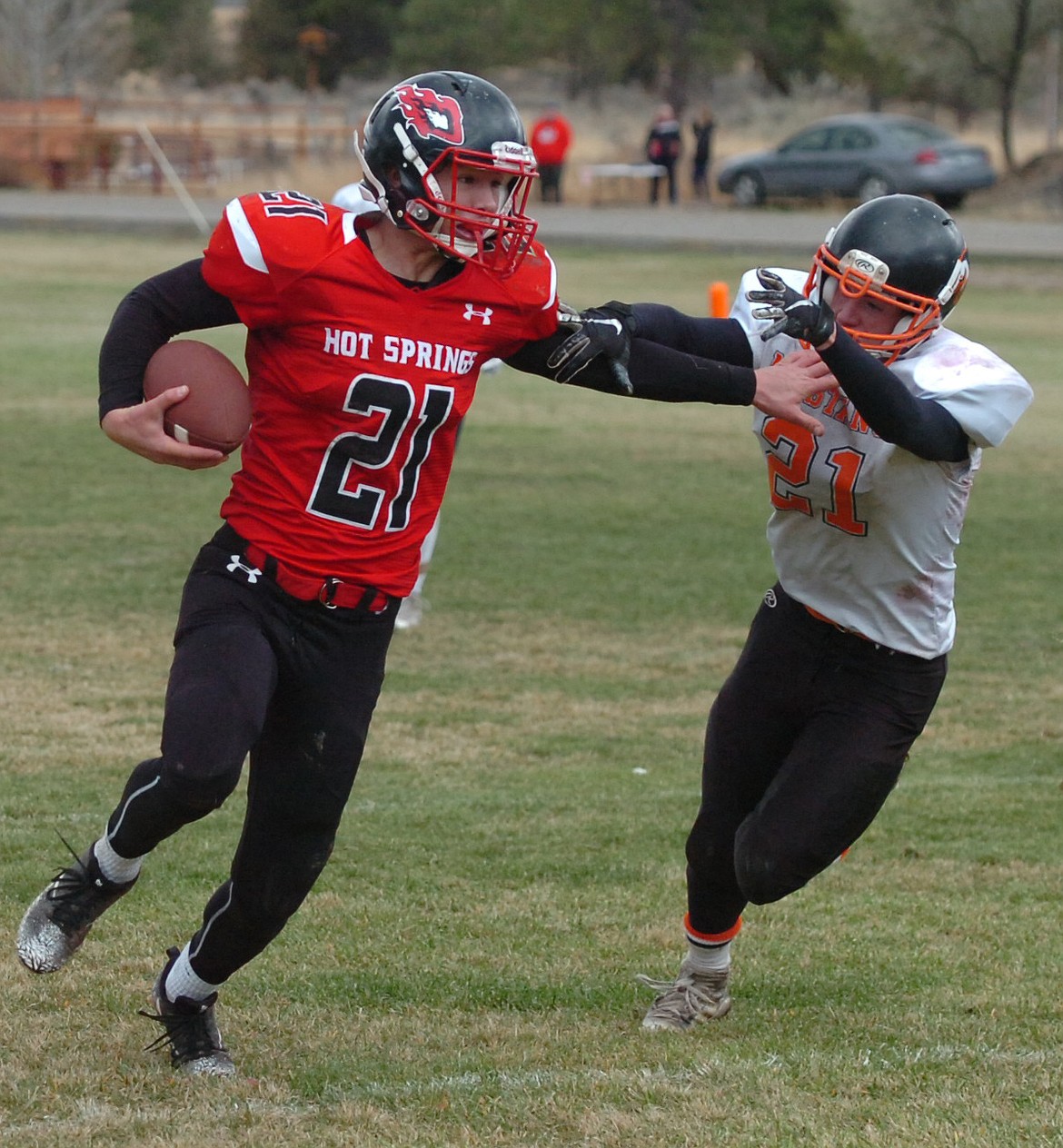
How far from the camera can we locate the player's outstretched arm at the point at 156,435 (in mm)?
3876

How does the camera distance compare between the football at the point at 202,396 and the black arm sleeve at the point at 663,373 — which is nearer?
the football at the point at 202,396

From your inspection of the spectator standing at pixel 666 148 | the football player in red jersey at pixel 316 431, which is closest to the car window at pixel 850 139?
the spectator standing at pixel 666 148

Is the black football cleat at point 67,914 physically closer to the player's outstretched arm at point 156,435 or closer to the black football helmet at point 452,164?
the player's outstretched arm at point 156,435

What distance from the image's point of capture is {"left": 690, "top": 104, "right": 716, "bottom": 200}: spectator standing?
35.7m

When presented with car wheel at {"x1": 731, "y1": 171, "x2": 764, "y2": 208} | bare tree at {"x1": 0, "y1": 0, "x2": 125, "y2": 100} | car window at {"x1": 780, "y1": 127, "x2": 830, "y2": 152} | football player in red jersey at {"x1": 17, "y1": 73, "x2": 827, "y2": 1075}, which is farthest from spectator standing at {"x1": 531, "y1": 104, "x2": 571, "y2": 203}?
bare tree at {"x1": 0, "y1": 0, "x2": 125, "y2": 100}

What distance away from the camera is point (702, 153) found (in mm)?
35844

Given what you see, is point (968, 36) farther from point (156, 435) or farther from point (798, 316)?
point (156, 435)

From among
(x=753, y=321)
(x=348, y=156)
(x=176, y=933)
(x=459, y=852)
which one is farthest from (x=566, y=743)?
(x=348, y=156)

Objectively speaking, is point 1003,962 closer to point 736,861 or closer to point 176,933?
point 736,861

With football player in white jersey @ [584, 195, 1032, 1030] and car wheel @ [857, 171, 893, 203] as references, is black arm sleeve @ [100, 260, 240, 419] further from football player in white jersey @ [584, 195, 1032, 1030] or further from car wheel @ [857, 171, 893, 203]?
→ car wheel @ [857, 171, 893, 203]

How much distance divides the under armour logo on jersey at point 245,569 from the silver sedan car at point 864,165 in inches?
1119

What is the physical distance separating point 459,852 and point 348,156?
120 feet

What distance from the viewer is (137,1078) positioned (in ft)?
13.0

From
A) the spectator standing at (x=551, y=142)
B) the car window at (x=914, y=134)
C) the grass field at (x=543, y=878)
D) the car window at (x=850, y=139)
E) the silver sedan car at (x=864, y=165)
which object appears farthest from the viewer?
the car window at (x=850, y=139)
